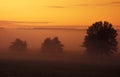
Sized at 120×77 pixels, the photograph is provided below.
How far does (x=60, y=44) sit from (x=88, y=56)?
1526 inches

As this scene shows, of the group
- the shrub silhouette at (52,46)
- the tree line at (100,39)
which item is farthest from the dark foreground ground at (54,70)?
the shrub silhouette at (52,46)

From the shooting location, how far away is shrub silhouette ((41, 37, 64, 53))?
12300cm

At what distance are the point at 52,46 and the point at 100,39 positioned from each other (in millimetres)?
37326

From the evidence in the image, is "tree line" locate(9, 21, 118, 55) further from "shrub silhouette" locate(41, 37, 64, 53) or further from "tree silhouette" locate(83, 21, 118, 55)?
"shrub silhouette" locate(41, 37, 64, 53)

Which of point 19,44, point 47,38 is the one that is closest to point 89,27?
point 47,38

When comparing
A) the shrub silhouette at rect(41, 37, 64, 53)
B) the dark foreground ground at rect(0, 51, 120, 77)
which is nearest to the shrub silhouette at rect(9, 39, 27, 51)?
the shrub silhouette at rect(41, 37, 64, 53)

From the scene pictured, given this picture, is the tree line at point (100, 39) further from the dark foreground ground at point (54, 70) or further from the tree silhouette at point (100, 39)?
the dark foreground ground at point (54, 70)

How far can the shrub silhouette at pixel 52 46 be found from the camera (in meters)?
123

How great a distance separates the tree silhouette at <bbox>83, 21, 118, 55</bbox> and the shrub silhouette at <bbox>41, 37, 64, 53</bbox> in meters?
32.1

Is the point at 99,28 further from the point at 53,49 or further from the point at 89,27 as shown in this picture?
the point at 53,49

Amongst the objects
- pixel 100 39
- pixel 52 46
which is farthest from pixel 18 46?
pixel 100 39

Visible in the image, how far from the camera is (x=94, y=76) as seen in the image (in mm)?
35438

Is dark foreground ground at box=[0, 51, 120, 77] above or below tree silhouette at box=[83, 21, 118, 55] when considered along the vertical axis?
below

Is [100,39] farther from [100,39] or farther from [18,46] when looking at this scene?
[18,46]
